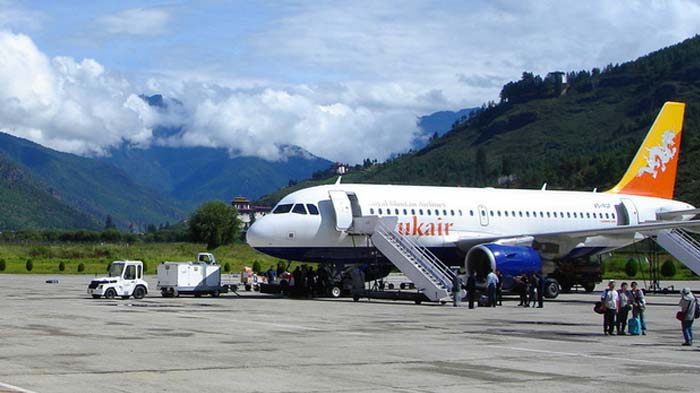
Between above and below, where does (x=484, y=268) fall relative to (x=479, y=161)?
below

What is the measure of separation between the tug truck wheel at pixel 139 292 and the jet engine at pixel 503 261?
1317cm

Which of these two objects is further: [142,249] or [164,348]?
[142,249]

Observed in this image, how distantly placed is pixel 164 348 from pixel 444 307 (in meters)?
18.3

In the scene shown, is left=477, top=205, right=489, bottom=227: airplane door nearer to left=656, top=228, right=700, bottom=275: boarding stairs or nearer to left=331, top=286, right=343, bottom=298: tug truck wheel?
left=331, top=286, right=343, bottom=298: tug truck wheel

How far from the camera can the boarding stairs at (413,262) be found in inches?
1522

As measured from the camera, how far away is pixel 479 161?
19662cm

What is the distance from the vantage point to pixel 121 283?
134 feet

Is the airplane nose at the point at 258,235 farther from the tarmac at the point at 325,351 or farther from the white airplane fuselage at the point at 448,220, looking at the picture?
the tarmac at the point at 325,351

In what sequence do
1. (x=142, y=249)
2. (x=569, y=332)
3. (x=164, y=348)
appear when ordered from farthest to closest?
(x=142, y=249) → (x=569, y=332) → (x=164, y=348)

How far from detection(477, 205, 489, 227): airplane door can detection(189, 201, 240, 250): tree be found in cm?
8098

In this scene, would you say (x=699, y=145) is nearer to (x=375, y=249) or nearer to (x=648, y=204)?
(x=648, y=204)

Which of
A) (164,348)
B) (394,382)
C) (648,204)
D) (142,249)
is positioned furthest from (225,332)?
(142,249)

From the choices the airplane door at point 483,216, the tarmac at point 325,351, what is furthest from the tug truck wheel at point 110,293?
the airplane door at point 483,216

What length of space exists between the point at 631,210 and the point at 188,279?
72.5ft
